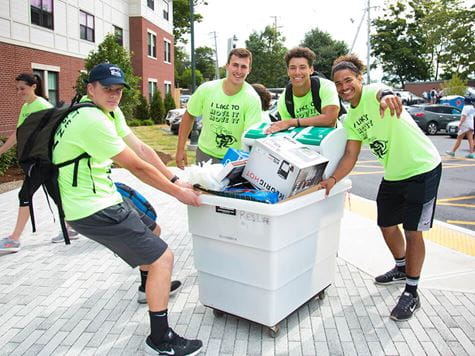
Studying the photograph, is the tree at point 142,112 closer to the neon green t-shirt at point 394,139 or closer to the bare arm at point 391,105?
the neon green t-shirt at point 394,139

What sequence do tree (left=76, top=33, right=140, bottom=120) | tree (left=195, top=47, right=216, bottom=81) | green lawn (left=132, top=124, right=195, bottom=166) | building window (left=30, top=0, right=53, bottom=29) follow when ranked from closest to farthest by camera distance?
green lawn (left=132, top=124, right=195, bottom=166) < building window (left=30, top=0, right=53, bottom=29) < tree (left=76, top=33, right=140, bottom=120) < tree (left=195, top=47, right=216, bottom=81)

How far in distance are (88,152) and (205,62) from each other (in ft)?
293

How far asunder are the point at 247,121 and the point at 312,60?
782mm

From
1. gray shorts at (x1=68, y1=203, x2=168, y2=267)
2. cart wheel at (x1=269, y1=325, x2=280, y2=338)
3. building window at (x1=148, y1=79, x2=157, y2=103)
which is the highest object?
building window at (x1=148, y1=79, x2=157, y2=103)

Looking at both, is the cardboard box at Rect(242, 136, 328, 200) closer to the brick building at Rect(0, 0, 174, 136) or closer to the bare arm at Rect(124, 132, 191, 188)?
the bare arm at Rect(124, 132, 191, 188)

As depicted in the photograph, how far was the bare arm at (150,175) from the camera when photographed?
9.02 ft

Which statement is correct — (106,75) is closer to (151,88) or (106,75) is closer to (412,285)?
(412,285)

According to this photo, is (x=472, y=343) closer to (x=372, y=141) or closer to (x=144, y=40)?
(x=372, y=141)

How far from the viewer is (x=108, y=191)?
9.42 ft

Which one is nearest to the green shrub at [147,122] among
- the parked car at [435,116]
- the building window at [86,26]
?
the building window at [86,26]

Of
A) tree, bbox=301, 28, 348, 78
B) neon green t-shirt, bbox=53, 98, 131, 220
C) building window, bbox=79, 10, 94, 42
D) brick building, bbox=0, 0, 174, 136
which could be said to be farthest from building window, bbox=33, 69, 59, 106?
tree, bbox=301, 28, 348, 78

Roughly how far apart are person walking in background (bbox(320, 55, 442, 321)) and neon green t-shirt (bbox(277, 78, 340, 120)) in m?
0.24

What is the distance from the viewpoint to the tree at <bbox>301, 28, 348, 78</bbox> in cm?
5372

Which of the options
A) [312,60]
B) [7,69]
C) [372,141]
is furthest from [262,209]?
[7,69]
